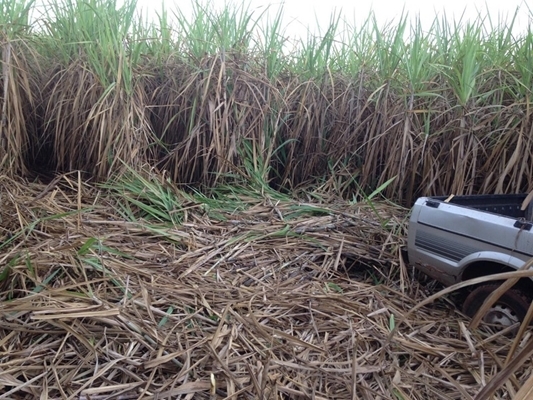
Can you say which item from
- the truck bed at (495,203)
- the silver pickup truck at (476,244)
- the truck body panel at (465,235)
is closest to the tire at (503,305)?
the silver pickup truck at (476,244)

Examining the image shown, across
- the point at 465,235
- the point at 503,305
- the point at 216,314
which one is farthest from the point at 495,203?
the point at 216,314

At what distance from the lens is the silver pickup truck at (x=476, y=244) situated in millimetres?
2207

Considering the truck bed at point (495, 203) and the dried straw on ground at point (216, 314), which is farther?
the truck bed at point (495, 203)

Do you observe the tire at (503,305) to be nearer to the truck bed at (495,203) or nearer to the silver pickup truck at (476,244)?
the silver pickup truck at (476,244)

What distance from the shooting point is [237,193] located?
3.71 m

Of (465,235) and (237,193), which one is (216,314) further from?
(237,193)

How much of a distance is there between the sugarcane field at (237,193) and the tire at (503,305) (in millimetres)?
59

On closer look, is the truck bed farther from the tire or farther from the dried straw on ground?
the tire

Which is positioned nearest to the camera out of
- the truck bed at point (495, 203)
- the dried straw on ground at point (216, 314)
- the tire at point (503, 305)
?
the dried straw on ground at point (216, 314)

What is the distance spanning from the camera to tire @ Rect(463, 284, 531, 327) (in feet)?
7.22

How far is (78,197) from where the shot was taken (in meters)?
3.09

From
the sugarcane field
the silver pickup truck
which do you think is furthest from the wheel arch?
the sugarcane field

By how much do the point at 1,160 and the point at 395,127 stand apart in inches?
111

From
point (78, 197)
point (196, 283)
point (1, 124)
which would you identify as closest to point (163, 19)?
point (1, 124)
